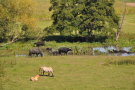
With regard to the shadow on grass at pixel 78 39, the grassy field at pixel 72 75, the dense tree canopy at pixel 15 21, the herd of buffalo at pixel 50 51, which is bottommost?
the grassy field at pixel 72 75

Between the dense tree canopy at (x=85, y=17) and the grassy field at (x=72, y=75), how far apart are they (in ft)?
45.4

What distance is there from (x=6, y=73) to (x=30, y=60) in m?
7.04

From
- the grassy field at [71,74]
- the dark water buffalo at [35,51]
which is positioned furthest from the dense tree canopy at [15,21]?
the dark water buffalo at [35,51]

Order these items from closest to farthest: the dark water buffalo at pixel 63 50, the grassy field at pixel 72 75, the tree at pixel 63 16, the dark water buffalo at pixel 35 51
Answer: the grassy field at pixel 72 75, the dark water buffalo at pixel 35 51, the dark water buffalo at pixel 63 50, the tree at pixel 63 16

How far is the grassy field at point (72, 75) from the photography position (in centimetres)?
2594

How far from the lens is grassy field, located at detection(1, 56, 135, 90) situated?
25938 millimetres

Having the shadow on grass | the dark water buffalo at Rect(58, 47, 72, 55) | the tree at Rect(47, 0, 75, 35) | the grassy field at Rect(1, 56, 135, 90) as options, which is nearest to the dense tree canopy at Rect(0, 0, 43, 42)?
the tree at Rect(47, 0, 75, 35)

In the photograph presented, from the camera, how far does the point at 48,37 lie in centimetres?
5566

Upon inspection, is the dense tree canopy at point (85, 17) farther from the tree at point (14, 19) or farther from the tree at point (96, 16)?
the tree at point (14, 19)

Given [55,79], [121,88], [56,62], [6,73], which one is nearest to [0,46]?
[56,62]

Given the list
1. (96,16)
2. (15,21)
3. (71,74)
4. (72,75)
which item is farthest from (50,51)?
(72,75)

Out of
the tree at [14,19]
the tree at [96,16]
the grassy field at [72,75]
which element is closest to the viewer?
the grassy field at [72,75]

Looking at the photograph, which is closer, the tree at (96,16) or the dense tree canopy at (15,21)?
the dense tree canopy at (15,21)

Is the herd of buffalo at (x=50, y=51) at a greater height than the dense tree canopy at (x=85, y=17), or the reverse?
the dense tree canopy at (x=85, y=17)
